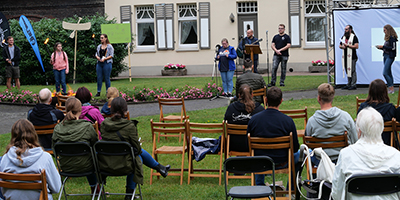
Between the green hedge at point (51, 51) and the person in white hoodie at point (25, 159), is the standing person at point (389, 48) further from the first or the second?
the green hedge at point (51, 51)

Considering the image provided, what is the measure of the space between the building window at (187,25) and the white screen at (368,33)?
11.3 metres

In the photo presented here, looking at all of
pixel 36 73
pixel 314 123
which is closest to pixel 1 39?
pixel 36 73

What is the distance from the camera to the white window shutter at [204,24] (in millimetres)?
24203

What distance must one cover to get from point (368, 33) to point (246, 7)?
10.5 meters

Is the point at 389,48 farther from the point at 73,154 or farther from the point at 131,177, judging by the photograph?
the point at 73,154

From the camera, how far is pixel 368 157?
3.56 meters

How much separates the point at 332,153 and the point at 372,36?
10425 millimetres

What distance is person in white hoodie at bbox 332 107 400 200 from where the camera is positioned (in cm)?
354

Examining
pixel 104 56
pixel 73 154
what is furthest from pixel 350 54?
pixel 73 154

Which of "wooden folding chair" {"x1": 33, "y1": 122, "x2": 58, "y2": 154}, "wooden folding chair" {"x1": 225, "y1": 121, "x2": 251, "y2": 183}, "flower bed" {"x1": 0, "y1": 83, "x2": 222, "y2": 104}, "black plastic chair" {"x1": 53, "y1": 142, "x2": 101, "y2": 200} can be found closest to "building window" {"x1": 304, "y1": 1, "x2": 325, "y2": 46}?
"flower bed" {"x1": 0, "y1": 83, "x2": 222, "y2": 104}

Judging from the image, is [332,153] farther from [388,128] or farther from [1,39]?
[1,39]

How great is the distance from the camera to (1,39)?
16.8m

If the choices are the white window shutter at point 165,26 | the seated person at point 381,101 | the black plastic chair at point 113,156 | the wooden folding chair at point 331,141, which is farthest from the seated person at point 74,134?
the white window shutter at point 165,26

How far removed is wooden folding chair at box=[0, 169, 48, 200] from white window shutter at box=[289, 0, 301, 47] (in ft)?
68.1
